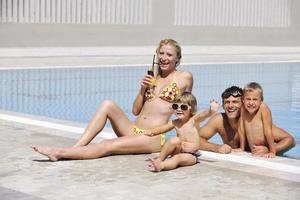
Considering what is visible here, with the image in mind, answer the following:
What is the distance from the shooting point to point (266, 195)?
4879 millimetres

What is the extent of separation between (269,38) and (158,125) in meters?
26.9

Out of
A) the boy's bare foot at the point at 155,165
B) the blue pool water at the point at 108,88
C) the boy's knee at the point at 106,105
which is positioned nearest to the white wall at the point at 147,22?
the blue pool water at the point at 108,88

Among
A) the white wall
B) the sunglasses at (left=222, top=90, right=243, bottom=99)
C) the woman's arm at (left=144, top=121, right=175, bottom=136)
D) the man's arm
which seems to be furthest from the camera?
the white wall

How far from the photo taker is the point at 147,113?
6324 millimetres

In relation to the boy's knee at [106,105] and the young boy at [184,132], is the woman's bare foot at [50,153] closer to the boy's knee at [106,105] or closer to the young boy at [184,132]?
the boy's knee at [106,105]

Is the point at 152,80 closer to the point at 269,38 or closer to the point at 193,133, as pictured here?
the point at 193,133

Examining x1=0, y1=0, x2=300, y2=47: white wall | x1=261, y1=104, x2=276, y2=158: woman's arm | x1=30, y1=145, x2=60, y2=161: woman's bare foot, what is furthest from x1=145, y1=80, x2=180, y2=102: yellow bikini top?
x1=0, y1=0, x2=300, y2=47: white wall

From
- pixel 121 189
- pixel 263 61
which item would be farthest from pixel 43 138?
pixel 263 61

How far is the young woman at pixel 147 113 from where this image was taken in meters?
6.15

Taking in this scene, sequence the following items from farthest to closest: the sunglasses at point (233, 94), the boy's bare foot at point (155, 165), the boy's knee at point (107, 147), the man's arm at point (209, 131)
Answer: the man's arm at point (209, 131) < the sunglasses at point (233, 94) < the boy's knee at point (107, 147) < the boy's bare foot at point (155, 165)

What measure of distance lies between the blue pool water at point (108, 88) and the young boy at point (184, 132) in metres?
2.20

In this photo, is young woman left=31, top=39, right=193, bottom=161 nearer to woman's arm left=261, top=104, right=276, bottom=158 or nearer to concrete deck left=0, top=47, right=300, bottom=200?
concrete deck left=0, top=47, right=300, bottom=200

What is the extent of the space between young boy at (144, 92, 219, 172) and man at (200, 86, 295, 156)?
2.00ft

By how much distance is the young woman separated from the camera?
6152 mm
